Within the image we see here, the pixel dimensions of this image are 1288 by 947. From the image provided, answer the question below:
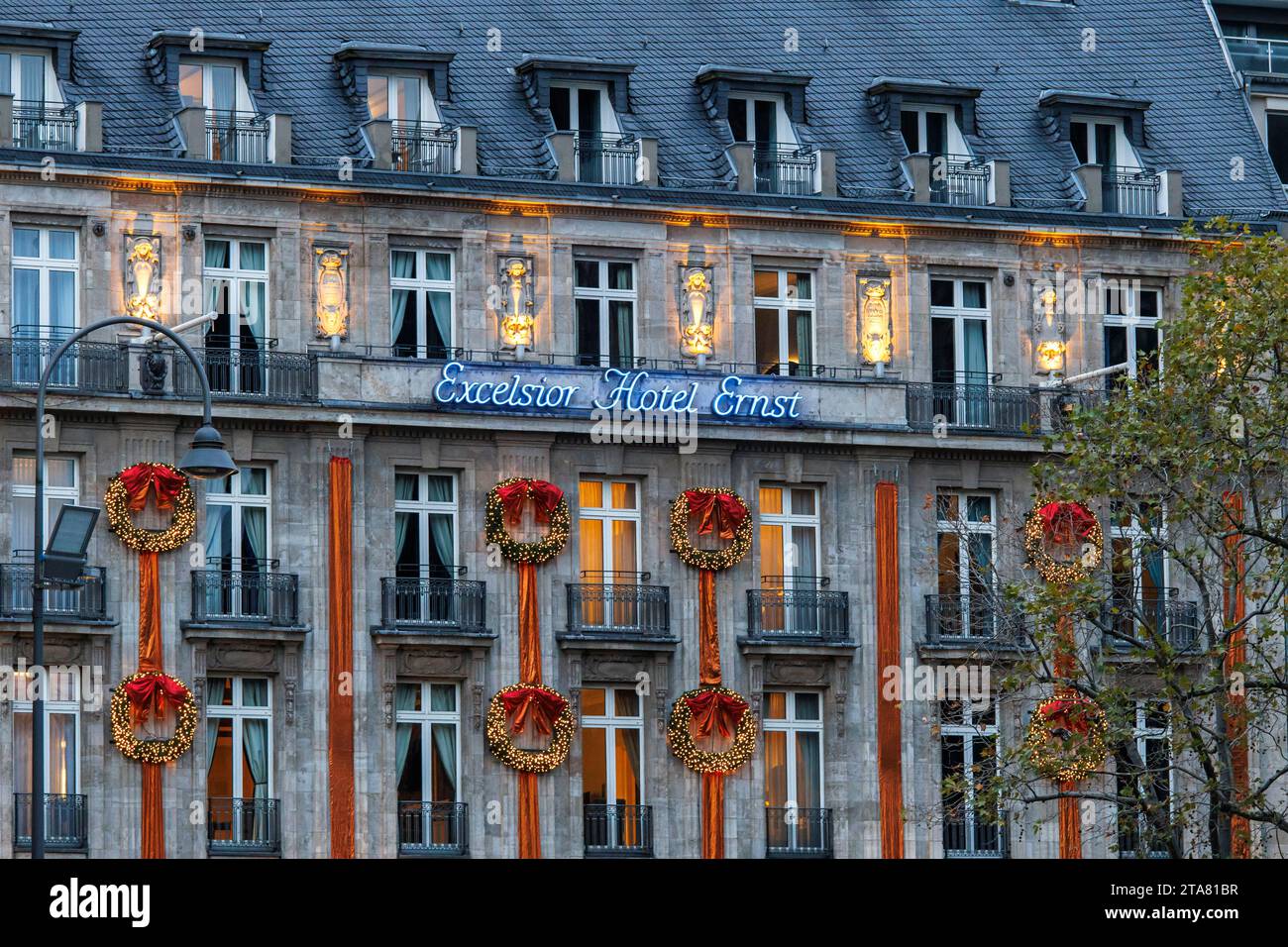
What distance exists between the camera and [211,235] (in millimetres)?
52500

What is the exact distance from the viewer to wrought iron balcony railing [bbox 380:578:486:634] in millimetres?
52156

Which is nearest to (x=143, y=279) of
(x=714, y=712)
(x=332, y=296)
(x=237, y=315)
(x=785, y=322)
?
(x=237, y=315)

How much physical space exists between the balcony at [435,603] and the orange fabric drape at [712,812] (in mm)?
4981

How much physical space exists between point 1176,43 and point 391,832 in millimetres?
25287

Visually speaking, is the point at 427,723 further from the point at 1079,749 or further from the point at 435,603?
the point at 1079,749

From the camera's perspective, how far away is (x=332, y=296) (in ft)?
174

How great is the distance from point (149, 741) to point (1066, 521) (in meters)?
17.5

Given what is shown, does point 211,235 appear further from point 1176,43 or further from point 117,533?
point 1176,43

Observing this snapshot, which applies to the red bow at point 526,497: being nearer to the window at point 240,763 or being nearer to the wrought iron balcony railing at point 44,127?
the window at point 240,763

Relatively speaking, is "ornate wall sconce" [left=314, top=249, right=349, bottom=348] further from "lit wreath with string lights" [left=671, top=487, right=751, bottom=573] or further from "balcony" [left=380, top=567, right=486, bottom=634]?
"lit wreath with string lights" [left=671, top=487, right=751, bottom=573]

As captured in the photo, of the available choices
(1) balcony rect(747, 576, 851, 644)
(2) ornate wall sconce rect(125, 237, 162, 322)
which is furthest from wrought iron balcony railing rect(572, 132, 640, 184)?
(2) ornate wall sconce rect(125, 237, 162, 322)

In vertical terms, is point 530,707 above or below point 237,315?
below
